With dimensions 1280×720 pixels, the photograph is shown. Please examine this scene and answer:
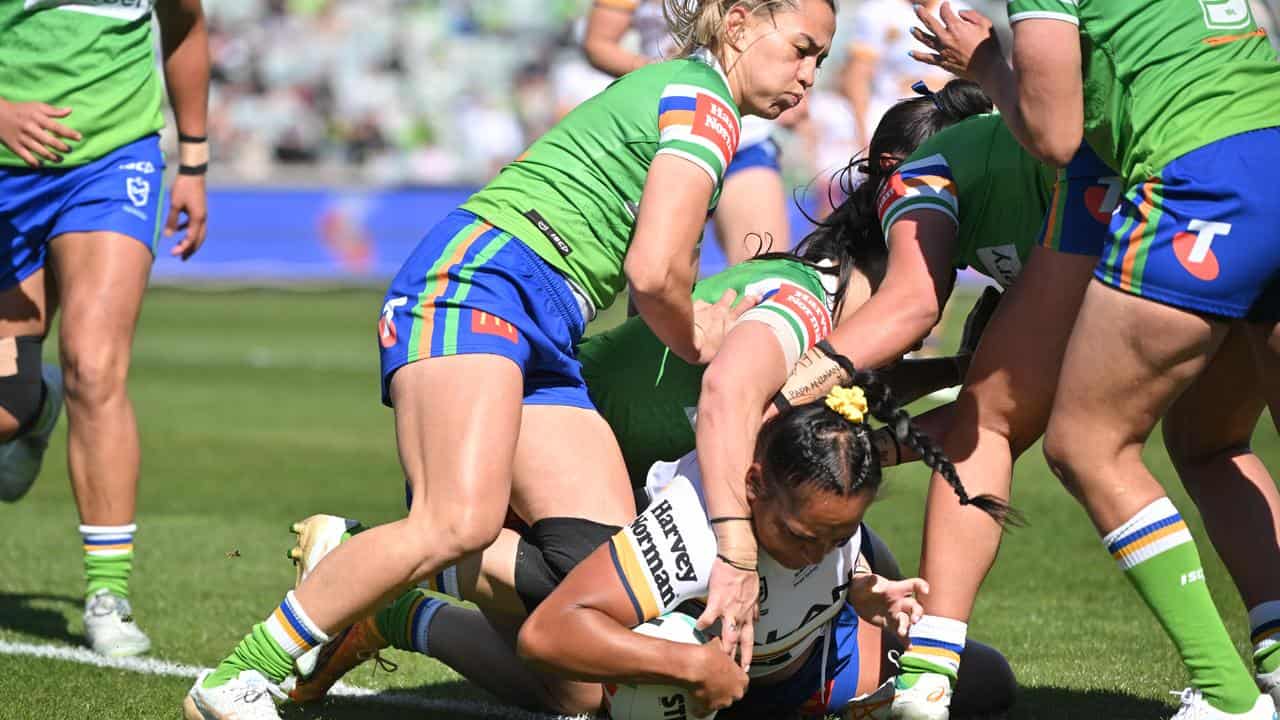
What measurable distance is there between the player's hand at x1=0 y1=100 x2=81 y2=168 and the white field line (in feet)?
4.89

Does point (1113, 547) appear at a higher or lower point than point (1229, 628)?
higher

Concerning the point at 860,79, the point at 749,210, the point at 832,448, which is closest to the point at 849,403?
the point at 832,448

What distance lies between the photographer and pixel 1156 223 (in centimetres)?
344

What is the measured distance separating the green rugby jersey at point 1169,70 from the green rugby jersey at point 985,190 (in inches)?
22.2

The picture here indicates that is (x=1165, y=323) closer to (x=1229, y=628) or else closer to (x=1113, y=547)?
(x=1113, y=547)

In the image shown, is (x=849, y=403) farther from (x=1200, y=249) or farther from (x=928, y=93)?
(x=928, y=93)

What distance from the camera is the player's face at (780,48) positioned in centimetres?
394

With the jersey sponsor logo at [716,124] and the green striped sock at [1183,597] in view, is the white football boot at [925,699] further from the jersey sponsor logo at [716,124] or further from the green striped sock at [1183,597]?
the jersey sponsor logo at [716,124]

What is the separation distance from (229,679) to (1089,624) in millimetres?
2792

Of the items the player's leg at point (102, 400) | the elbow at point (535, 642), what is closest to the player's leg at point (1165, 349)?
the elbow at point (535, 642)

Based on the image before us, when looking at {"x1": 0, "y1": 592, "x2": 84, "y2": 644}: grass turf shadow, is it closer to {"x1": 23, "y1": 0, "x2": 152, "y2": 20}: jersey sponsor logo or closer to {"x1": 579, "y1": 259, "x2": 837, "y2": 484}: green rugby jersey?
{"x1": 579, "y1": 259, "x2": 837, "y2": 484}: green rugby jersey

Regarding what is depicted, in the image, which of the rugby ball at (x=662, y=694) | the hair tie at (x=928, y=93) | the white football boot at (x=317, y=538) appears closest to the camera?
the rugby ball at (x=662, y=694)

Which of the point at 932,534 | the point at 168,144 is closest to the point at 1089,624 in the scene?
the point at 932,534

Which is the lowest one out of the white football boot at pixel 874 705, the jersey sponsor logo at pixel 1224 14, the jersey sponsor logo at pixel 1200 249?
the white football boot at pixel 874 705
